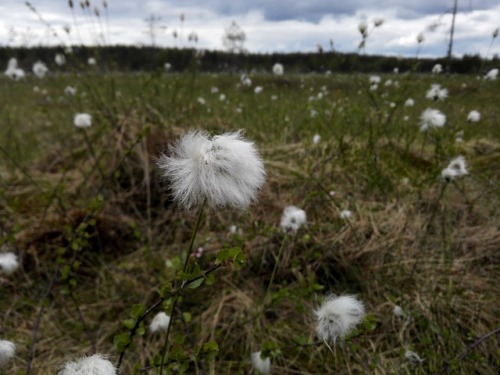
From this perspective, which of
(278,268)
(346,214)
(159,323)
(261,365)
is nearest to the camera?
(261,365)

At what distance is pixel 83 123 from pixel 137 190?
708mm

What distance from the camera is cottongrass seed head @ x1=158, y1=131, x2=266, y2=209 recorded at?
806 mm

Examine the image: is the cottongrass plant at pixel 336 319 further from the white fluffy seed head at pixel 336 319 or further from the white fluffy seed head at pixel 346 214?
the white fluffy seed head at pixel 346 214

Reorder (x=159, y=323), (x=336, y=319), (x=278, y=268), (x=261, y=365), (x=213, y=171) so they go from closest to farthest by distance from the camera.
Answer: (x=213, y=171), (x=336, y=319), (x=261, y=365), (x=159, y=323), (x=278, y=268)

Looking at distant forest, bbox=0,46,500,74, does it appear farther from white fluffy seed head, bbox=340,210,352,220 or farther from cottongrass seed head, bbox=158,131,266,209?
cottongrass seed head, bbox=158,131,266,209

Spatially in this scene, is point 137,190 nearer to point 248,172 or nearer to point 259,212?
point 259,212

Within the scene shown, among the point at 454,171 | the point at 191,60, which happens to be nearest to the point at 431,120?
the point at 454,171

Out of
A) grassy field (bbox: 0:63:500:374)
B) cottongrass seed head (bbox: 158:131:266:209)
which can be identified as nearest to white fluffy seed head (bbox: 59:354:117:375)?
grassy field (bbox: 0:63:500:374)

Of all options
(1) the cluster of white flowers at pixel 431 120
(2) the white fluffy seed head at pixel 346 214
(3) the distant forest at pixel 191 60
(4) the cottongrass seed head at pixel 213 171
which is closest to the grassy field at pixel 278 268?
(2) the white fluffy seed head at pixel 346 214

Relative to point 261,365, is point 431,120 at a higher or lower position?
higher

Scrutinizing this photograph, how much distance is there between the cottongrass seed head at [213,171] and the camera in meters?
0.81

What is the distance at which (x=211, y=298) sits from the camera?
6.92 ft

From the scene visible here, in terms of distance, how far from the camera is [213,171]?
0.82 metres

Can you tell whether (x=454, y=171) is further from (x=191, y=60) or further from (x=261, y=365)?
(x=191, y=60)
